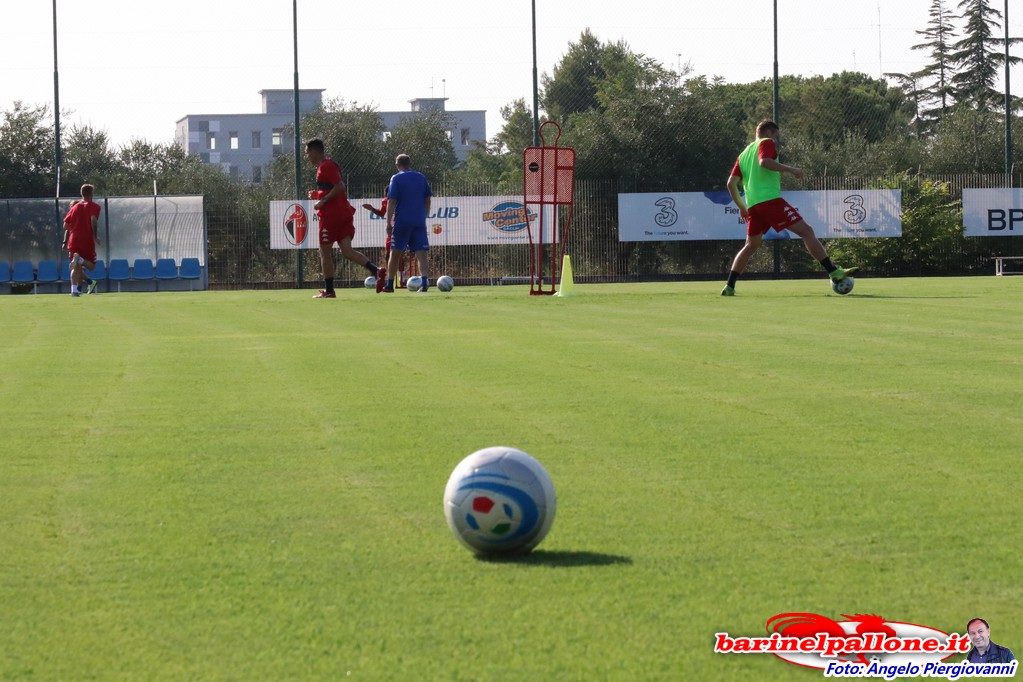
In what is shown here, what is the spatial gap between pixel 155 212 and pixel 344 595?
115 ft

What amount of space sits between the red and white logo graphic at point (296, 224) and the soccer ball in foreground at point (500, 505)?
3266 cm

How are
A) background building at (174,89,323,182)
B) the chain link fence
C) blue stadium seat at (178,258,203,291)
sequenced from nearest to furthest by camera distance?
blue stadium seat at (178,258,203,291) → the chain link fence → background building at (174,89,323,182)

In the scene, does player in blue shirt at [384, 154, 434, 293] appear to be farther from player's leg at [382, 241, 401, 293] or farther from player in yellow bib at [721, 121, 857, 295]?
player in yellow bib at [721, 121, 857, 295]

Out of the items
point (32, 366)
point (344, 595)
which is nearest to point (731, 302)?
point (32, 366)

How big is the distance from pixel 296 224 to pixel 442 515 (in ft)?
106

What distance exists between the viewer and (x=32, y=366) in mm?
10656

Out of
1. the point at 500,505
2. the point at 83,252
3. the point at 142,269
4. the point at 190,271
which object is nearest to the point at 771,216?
the point at 83,252

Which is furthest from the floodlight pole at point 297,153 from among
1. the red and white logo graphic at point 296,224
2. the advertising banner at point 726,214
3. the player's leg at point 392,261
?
the player's leg at point 392,261

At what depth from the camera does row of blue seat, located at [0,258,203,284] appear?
37062mm

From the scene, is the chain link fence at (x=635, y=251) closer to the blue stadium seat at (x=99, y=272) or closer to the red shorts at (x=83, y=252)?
the blue stadium seat at (x=99, y=272)

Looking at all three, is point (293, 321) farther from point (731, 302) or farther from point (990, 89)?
point (990, 89)

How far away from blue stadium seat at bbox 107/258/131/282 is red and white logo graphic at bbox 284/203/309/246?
13.6 ft

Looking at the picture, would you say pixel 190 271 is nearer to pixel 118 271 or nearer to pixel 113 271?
pixel 118 271

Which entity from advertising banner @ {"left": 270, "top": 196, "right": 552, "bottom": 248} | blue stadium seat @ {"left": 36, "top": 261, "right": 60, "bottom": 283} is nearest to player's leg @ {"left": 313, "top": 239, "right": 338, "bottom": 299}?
advertising banner @ {"left": 270, "top": 196, "right": 552, "bottom": 248}
